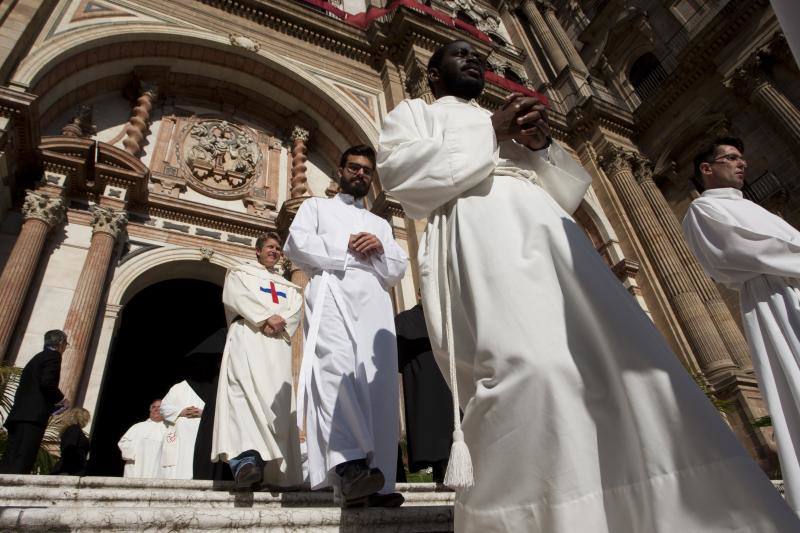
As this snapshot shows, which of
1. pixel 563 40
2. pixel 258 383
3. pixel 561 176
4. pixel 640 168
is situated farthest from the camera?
pixel 563 40

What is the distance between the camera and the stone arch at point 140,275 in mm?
6914

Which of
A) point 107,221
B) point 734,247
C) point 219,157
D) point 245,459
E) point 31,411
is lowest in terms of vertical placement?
point 245,459

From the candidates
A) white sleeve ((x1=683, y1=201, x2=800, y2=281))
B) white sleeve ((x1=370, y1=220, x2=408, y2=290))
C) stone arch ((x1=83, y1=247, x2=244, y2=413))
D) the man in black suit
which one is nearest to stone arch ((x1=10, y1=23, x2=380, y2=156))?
stone arch ((x1=83, y1=247, x2=244, y2=413))

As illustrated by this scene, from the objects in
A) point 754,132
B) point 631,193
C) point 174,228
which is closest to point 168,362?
point 174,228

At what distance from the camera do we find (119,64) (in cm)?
949

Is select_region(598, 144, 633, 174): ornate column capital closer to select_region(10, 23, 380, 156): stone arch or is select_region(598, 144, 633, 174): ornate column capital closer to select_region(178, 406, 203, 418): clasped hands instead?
select_region(10, 23, 380, 156): stone arch

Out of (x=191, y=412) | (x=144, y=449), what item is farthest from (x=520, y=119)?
(x=144, y=449)

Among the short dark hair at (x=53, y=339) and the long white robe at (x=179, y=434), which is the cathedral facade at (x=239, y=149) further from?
the short dark hair at (x=53, y=339)

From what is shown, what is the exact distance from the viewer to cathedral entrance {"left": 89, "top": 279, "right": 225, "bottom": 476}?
11.6 meters

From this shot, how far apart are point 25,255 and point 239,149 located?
470 centimetres

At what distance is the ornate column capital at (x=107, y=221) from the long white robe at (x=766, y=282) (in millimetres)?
7652

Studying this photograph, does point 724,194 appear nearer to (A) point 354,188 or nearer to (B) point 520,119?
(B) point 520,119

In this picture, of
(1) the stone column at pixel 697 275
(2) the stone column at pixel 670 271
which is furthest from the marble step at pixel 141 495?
(1) the stone column at pixel 697 275

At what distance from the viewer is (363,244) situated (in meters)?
2.94
